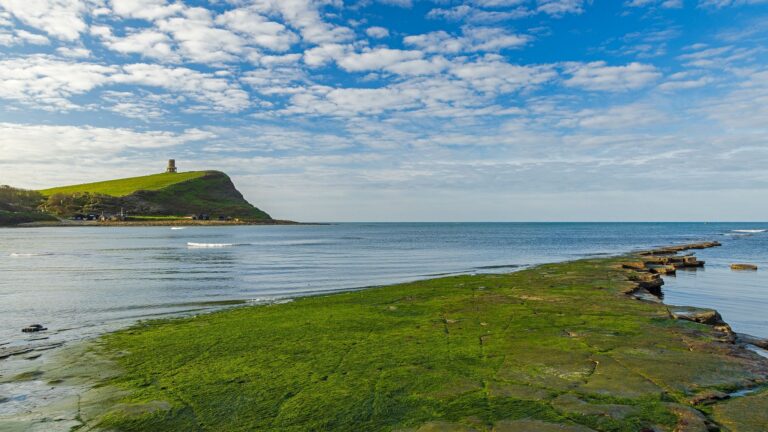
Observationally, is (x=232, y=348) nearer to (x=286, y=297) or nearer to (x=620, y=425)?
(x=620, y=425)

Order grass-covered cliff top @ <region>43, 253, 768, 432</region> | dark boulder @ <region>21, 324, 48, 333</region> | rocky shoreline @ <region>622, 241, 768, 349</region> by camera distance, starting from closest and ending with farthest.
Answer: grass-covered cliff top @ <region>43, 253, 768, 432</region> → rocky shoreline @ <region>622, 241, 768, 349</region> → dark boulder @ <region>21, 324, 48, 333</region>

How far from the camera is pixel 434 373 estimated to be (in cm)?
1046

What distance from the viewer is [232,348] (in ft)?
44.0

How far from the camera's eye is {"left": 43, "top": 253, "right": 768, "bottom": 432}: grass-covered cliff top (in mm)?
8125

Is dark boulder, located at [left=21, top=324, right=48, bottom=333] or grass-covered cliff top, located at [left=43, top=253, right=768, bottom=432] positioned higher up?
grass-covered cliff top, located at [left=43, top=253, right=768, bottom=432]

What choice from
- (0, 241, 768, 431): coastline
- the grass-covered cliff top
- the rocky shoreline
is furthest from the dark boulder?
the rocky shoreline

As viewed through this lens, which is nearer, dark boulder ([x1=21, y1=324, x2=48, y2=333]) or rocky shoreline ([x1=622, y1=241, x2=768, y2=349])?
rocky shoreline ([x1=622, y1=241, x2=768, y2=349])

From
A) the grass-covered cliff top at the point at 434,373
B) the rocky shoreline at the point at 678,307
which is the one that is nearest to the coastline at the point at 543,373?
the grass-covered cliff top at the point at 434,373

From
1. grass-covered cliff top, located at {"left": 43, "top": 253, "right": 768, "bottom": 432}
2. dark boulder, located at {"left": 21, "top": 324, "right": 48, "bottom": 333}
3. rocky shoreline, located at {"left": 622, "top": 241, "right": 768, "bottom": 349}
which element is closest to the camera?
grass-covered cliff top, located at {"left": 43, "top": 253, "right": 768, "bottom": 432}

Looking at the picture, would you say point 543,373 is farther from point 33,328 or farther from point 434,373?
point 33,328

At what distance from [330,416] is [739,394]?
7901 millimetres

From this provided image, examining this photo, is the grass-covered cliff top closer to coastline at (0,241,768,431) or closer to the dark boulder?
coastline at (0,241,768,431)

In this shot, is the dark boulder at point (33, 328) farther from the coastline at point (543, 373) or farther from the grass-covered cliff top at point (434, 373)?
the grass-covered cliff top at point (434, 373)

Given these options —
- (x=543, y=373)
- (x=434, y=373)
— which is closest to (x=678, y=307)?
(x=543, y=373)
